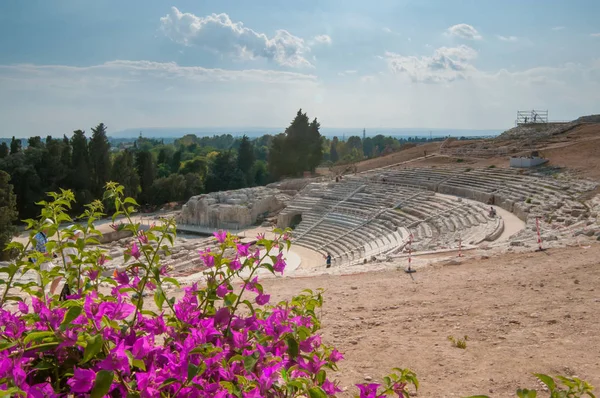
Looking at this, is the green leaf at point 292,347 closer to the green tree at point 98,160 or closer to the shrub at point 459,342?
the shrub at point 459,342

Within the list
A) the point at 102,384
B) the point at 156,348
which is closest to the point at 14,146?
the point at 156,348

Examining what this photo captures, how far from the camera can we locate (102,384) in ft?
5.54

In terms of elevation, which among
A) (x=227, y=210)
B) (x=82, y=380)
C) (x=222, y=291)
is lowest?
(x=227, y=210)

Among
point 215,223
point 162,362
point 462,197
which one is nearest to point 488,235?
point 462,197

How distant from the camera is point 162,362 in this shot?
2.17 meters

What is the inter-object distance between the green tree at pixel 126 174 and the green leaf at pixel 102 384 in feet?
107

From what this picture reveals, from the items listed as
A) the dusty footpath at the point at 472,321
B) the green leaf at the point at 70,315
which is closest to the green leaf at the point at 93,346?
the green leaf at the point at 70,315

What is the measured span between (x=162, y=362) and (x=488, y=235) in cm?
1392

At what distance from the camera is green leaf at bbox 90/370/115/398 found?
167cm

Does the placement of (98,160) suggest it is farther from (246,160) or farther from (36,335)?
(36,335)

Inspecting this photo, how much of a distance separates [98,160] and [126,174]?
7.11 ft

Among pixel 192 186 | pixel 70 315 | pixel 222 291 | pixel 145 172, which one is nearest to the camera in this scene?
pixel 70 315

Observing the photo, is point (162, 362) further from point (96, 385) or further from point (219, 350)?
point (96, 385)

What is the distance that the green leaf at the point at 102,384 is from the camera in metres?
1.67
